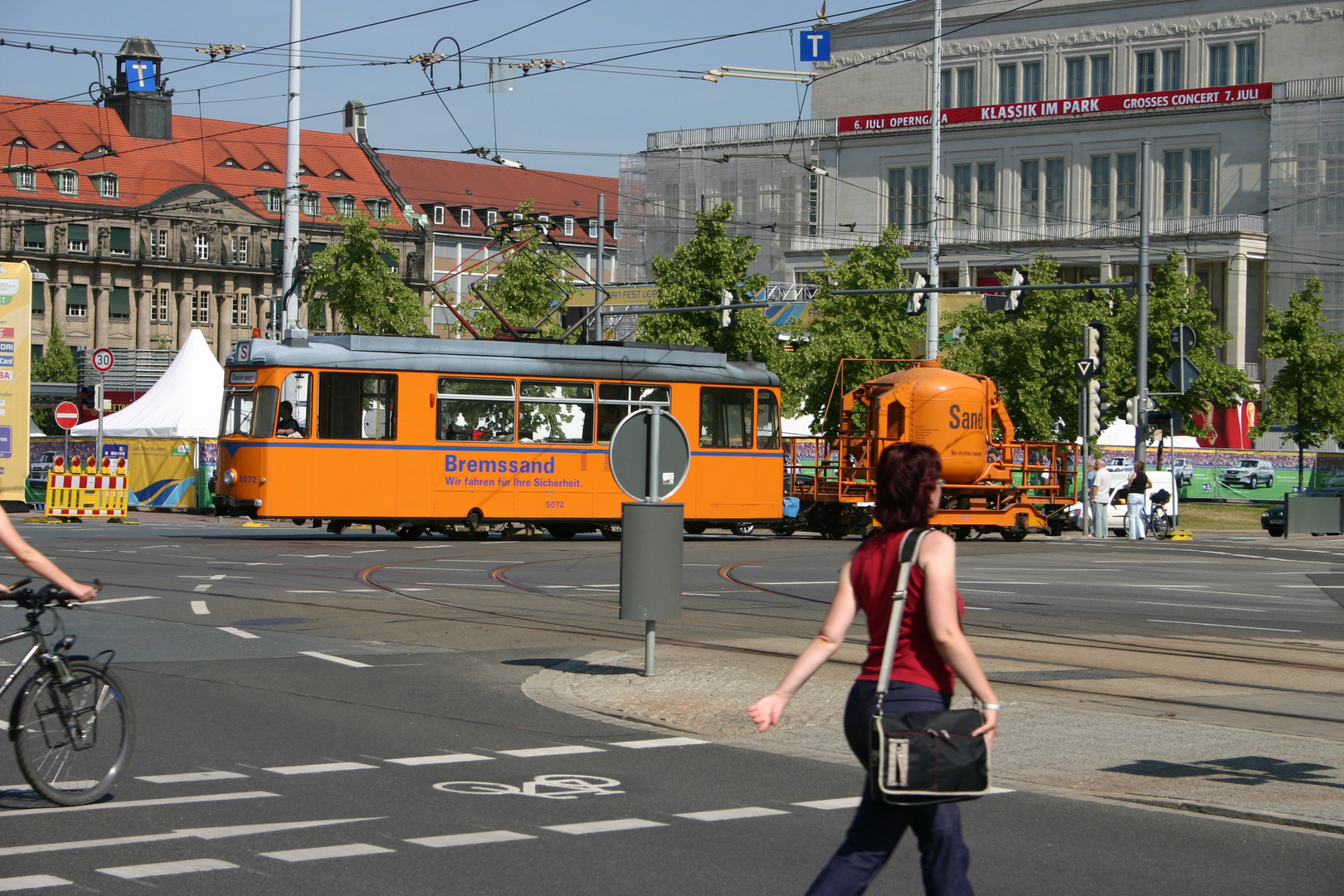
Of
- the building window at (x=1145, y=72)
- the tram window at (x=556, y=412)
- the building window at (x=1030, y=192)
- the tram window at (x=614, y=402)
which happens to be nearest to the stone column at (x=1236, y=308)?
the building window at (x=1145, y=72)

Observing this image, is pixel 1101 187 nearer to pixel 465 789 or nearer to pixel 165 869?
pixel 465 789

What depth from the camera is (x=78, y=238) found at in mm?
92562

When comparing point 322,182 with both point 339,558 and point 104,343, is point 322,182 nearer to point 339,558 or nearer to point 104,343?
point 104,343

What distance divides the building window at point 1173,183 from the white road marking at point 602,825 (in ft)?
233

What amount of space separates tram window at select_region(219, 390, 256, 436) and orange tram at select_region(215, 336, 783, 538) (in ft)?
0.10

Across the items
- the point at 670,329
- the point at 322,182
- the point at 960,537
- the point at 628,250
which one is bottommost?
the point at 960,537

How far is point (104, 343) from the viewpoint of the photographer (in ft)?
308

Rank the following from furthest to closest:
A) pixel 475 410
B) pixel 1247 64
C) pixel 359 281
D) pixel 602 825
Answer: pixel 1247 64 → pixel 359 281 → pixel 475 410 → pixel 602 825

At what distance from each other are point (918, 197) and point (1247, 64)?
16.4 metres

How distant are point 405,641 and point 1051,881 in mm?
8168

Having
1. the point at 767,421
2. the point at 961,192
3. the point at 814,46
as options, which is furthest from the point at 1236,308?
the point at 767,421

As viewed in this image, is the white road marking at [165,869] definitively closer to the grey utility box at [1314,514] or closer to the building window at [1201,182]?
the grey utility box at [1314,514]

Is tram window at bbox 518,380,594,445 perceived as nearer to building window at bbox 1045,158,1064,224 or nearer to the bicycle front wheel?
the bicycle front wheel

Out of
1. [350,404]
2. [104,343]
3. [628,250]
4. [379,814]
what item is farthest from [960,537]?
[104,343]
